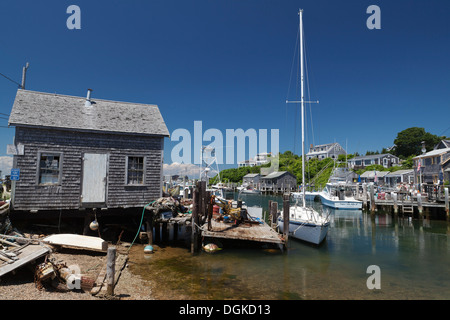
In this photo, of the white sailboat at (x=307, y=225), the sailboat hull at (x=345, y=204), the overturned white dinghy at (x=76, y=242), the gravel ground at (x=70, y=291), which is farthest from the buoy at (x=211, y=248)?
the sailboat hull at (x=345, y=204)

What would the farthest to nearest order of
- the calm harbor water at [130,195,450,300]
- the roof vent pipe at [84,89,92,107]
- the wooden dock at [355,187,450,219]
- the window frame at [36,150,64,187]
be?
the wooden dock at [355,187,450,219] → the roof vent pipe at [84,89,92,107] → the window frame at [36,150,64,187] → the calm harbor water at [130,195,450,300]

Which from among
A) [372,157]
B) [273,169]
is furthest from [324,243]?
[273,169]

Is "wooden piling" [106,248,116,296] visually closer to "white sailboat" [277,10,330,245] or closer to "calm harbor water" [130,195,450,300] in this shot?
"calm harbor water" [130,195,450,300]

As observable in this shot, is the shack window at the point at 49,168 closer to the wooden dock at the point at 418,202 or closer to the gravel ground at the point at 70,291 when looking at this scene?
the gravel ground at the point at 70,291

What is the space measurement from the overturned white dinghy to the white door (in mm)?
2074

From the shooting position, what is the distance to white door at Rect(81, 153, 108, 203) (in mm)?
14188

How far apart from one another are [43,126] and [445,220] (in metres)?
38.0

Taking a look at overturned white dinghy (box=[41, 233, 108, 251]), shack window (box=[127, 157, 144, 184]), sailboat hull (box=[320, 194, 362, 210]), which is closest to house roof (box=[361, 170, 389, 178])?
sailboat hull (box=[320, 194, 362, 210])

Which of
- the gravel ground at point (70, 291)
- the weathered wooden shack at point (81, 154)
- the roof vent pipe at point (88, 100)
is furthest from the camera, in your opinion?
the roof vent pipe at point (88, 100)

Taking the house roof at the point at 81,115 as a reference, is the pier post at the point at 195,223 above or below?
below

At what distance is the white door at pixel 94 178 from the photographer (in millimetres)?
14188

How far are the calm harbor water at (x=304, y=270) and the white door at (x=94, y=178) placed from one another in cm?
375

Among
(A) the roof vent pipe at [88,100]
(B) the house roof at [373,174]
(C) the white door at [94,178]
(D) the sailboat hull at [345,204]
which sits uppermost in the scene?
(A) the roof vent pipe at [88,100]

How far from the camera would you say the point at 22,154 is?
13.0 metres
